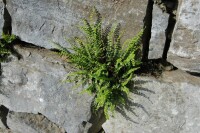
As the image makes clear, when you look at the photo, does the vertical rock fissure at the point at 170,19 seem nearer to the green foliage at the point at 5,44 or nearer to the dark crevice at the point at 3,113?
the green foliage at the point at 5,44

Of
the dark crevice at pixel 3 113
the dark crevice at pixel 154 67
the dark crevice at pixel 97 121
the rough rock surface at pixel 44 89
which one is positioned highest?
the dark crevice at pixel 154 67

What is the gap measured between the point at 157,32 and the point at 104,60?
2.89 feet

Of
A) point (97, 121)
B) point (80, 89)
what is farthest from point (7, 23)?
point (97, 121)

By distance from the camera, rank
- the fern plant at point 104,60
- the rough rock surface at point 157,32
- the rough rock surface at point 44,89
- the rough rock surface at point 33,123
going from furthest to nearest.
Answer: the rough rock surface at point 33,123, the rough rock surface at point 44,89, the fern plant at point 104,60, the rough rock surface at point 157,32

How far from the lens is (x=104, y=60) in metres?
4.91

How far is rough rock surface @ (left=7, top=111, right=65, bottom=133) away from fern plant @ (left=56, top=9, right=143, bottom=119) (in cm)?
125

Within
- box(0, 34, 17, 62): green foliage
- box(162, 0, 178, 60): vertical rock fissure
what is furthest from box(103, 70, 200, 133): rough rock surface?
box(0, 34, 17, 62): green foliage

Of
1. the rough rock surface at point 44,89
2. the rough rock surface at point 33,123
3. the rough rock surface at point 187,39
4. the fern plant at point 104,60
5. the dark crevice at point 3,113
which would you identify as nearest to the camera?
the rough rock surface at point 187,39

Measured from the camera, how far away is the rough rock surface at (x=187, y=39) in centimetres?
417

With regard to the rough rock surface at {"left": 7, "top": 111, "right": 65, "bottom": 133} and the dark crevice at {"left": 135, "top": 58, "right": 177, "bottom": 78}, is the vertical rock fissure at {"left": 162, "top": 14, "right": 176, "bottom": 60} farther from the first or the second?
the rough rock surface at {"left": 7, "top": 111, "right": 65, "bottom": 133}

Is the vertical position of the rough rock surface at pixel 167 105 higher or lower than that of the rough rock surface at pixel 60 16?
lower

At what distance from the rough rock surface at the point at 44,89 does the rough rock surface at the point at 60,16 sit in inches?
11.1

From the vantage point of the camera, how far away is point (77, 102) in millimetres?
5316

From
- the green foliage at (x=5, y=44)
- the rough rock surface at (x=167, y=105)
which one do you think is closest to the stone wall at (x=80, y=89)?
the rough rock surface at (x=167, y=105)
